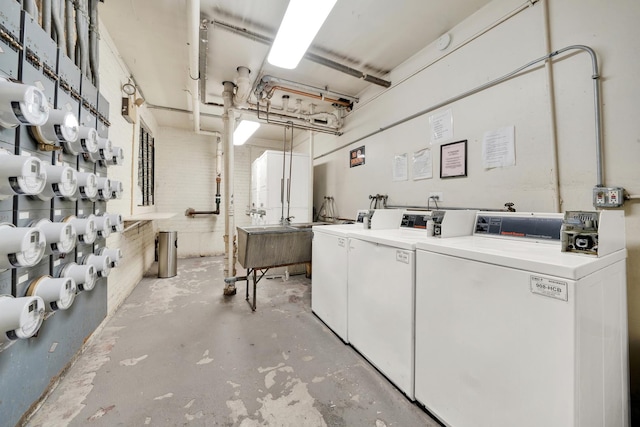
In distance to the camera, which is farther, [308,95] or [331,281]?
[308,95]

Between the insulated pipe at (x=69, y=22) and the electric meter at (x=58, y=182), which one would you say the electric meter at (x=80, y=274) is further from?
the insulated pipe at (x=69, y=22)

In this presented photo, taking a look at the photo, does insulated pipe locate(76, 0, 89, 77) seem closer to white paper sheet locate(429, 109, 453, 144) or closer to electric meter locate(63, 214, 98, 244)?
electric meter locate(63, 214, 98, 244)

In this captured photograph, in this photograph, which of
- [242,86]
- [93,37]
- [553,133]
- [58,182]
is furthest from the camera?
[242,86]

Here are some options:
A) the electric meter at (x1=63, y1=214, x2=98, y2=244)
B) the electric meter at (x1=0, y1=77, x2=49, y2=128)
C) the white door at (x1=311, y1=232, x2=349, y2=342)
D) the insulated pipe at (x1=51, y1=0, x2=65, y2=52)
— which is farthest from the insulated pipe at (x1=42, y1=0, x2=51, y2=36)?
the white door at (x1=311, y1=232, x2=349, y2=342)

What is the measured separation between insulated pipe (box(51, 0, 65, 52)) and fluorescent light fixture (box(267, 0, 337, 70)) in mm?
1296

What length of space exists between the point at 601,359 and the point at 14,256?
2372 millimetres

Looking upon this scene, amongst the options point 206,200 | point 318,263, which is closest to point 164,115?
point 206,200

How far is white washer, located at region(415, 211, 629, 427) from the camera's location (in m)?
0.86

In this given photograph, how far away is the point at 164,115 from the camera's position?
4410 millimetres

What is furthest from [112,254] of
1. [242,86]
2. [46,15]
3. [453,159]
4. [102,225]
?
[453,159]

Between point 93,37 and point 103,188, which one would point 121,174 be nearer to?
point 103,188

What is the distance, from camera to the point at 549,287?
88cm

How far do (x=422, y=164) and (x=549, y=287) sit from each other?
6.00ft

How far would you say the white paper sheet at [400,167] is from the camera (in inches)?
107
